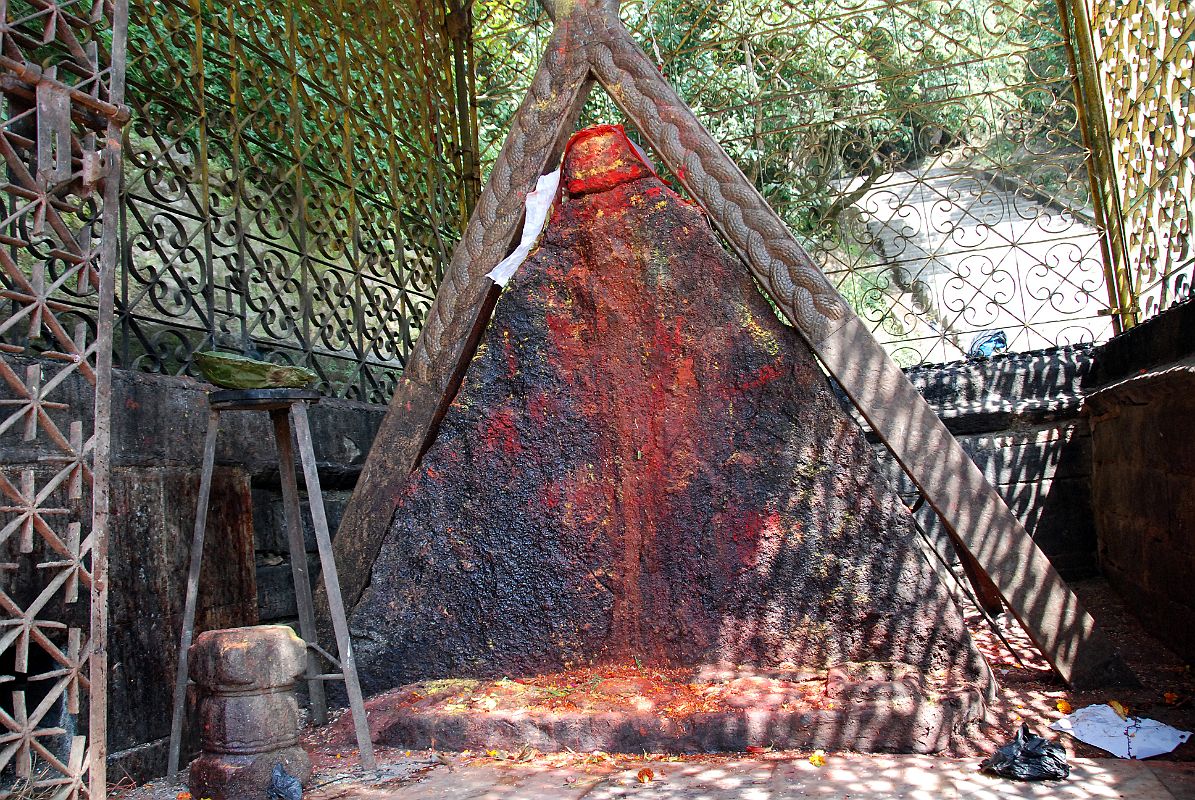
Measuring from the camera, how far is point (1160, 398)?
341cm

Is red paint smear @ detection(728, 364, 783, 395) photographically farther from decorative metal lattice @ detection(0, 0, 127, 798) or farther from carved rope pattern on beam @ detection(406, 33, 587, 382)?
decorative metal lattice @ detection(0, 0, 127, 798)

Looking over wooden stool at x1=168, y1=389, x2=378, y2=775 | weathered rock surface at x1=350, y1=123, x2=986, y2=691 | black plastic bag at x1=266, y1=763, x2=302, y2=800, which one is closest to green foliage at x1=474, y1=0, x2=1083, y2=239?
weathered rock surface at x1=350, y1=123, x2=986, y2=691

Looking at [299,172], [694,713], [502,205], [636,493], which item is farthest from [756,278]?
[299,172]

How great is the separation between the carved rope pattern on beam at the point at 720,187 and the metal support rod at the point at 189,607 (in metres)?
1.86

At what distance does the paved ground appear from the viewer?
7.61 feet

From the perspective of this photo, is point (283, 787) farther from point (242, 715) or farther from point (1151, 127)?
point (1151, 127)

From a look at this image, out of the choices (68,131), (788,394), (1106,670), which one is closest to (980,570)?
(1106,670)

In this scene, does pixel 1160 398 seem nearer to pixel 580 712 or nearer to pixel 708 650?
pixel 708 650

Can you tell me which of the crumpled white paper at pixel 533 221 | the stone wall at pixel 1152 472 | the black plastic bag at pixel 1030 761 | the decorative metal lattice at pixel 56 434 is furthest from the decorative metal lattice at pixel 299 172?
the stone wall at pixel 1152 472

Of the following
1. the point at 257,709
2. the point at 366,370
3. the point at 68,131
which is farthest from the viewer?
the point at 366,370

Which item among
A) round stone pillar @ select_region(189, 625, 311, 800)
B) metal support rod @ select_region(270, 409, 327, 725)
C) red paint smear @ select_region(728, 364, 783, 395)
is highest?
red paint smear @ select_region(728, 364, 783, 395)

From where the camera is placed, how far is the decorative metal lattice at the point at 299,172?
3518mm

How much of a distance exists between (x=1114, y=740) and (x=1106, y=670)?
1.17 ft

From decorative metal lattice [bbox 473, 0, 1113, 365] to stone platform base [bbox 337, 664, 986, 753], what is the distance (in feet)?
8.31
